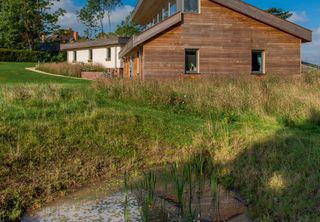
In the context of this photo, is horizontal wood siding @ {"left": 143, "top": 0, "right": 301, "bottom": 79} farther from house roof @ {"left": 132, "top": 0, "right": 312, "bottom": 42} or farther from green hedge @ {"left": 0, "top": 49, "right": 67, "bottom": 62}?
green hedge @ {"left": 0, "top": 49, "right": 67, "bottom": 62}

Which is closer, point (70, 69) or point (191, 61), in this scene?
point (191, 61)

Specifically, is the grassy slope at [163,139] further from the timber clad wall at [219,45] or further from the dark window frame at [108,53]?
the dark window frame at [108,53]

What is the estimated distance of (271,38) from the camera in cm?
2367

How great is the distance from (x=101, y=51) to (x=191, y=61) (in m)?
17.1

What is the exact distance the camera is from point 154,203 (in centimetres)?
612

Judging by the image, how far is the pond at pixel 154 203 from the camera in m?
5.79

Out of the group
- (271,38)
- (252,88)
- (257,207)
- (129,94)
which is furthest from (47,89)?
(271,38)

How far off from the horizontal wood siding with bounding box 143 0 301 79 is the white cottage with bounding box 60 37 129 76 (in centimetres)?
1194

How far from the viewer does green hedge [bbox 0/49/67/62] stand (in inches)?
1783

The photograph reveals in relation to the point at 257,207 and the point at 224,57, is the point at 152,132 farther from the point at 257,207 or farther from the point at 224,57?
the point at 224,57

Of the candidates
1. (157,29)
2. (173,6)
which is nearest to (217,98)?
(157,29)

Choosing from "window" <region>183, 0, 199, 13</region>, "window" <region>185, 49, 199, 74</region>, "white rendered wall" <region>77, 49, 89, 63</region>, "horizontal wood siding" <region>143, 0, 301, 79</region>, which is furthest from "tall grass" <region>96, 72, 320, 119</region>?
"white rendered wall" <region>77, 49, 89, 63</region>

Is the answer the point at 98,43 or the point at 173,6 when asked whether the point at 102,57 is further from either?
the point at 173,6

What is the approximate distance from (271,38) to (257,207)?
19082 millimetres
